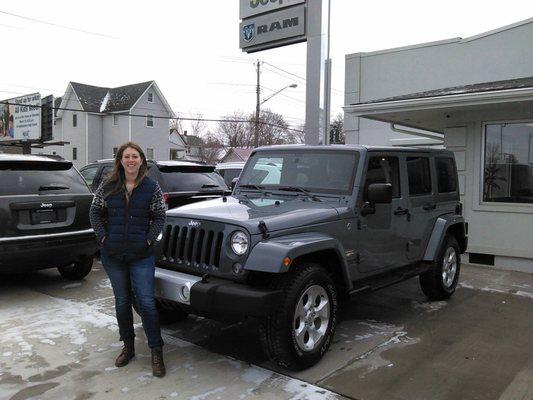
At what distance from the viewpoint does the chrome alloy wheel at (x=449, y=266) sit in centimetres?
619

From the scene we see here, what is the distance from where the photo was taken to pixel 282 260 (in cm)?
372

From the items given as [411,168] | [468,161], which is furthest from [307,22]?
[411,168]

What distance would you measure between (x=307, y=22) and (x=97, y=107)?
125 feet

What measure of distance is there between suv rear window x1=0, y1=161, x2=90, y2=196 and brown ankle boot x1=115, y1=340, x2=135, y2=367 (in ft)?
8.92

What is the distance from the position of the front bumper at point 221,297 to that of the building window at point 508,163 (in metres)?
6.12

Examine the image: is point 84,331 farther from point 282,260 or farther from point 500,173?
point 500,173

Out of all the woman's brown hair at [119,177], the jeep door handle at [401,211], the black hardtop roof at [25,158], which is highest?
the black hardtop roof at [25,158]

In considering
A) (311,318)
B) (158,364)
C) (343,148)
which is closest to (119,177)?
(158,364)

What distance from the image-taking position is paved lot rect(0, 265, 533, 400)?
148 inches

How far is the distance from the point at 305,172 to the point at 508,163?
4.93 metres

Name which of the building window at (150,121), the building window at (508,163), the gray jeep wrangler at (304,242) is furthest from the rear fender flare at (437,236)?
the building window at (150,121)

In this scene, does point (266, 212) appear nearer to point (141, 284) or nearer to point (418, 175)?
point (141, 284)

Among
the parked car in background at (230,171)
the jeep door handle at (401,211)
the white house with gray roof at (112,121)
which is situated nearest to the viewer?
the jeep door handle at (401,211)

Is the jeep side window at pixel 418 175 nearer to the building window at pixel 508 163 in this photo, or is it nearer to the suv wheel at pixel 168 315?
the suv wheel at pixel 168 315
